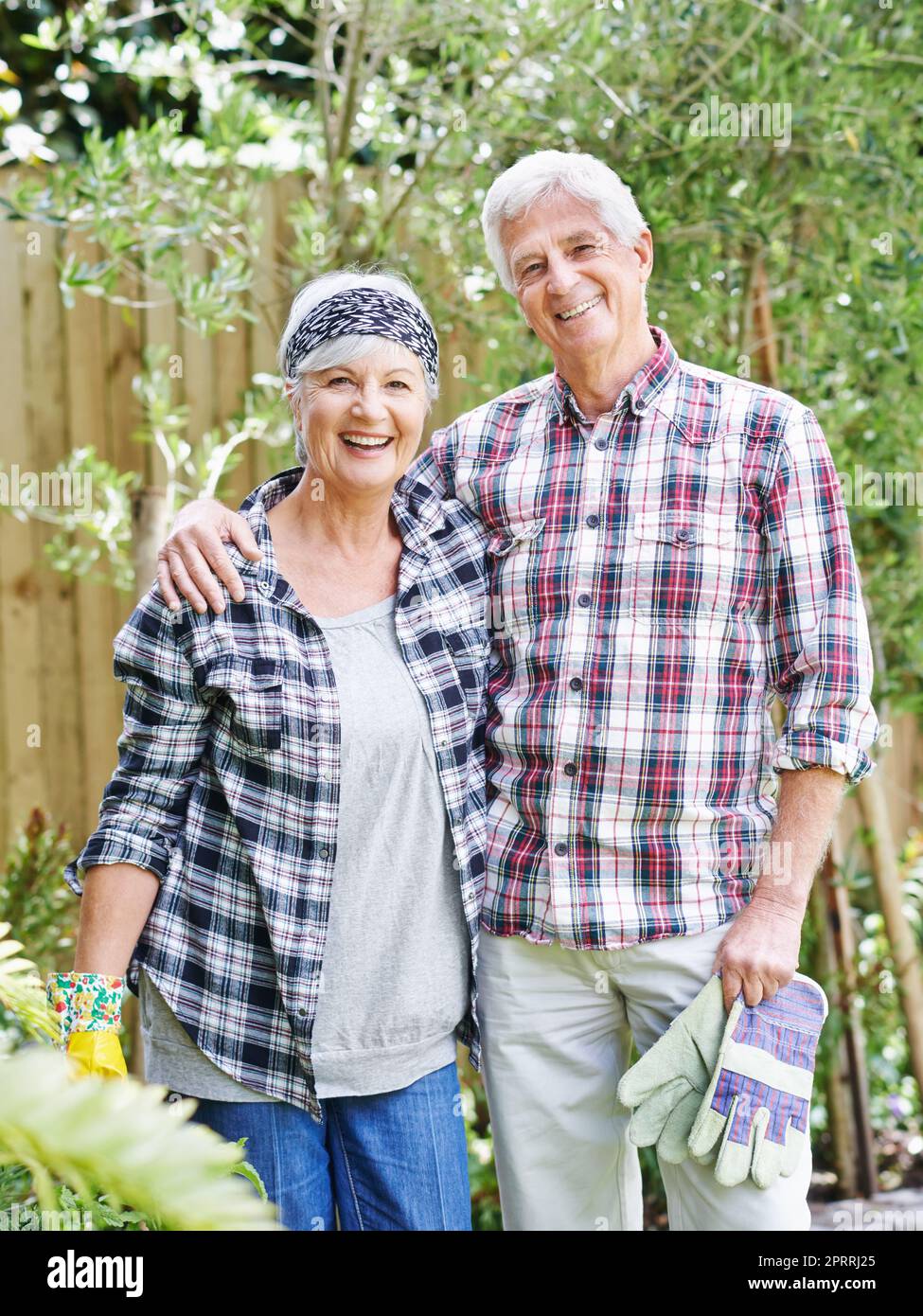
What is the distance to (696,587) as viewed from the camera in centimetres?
174

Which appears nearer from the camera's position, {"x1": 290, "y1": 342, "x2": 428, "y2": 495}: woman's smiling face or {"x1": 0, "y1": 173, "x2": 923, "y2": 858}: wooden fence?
{"x1": 290, "y1": 342, "x2": 428, "y2": 495}: woman's smiling face

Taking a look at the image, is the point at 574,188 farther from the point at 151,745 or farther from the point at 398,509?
the point at 151,745

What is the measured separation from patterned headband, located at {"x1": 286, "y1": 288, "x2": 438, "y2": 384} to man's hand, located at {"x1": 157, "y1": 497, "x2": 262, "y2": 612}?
Result: 0.26m

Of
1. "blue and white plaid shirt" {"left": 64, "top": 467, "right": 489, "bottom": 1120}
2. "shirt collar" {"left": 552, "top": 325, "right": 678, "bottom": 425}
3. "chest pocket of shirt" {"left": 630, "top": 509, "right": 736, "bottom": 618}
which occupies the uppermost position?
"shirt collar" {"left": 552, "top": 325, "right": 678, "bottom": 425}

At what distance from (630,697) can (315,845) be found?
50cm

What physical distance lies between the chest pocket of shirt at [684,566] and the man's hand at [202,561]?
559 mm

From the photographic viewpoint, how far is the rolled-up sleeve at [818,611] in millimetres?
1681

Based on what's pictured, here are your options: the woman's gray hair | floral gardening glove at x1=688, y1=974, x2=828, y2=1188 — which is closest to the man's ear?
the woman's gray hair

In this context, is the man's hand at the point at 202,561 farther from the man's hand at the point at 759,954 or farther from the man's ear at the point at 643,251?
the man's hand at the point at 759,954

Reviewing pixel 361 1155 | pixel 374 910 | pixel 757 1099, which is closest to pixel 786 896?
pixel 757 1099

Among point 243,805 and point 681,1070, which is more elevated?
point 243,805

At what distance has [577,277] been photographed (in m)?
1.79

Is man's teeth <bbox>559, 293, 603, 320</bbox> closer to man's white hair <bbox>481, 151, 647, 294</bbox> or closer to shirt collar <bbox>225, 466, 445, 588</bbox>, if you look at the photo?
man's white hair <bbox>481, 151, 647, 294</bbox>

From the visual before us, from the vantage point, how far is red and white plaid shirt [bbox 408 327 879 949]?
1706 mm
